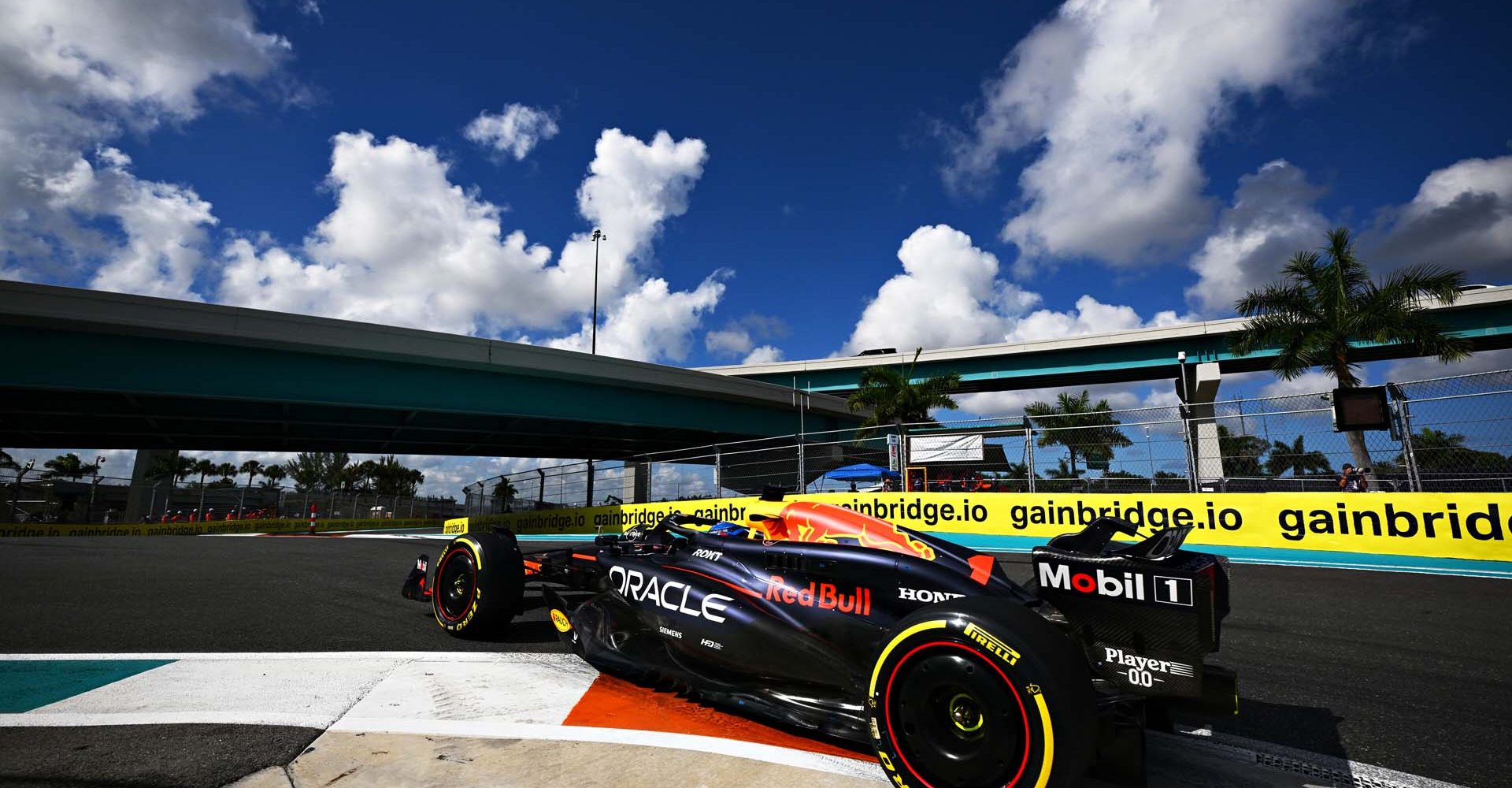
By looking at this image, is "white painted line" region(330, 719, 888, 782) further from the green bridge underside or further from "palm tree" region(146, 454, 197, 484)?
"palm tree" region(146, 454, 197, 484)

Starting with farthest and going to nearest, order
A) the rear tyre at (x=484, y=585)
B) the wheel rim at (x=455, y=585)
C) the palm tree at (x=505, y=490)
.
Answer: the palm tree at (x=505, y=490) → the wheel rim at (x=455, y=585) → the rear tyre at (x=484, y=585)

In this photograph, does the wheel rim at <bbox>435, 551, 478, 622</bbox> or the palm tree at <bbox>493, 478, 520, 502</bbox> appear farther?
the palm tree at <bbox>493, 478, 520, 502</bbox>

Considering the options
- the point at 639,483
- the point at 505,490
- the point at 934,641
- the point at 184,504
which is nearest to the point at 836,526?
the point at 934,641

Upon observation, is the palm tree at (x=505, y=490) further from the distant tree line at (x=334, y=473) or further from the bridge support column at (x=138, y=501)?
the distant tree line at (x=334, y=473)

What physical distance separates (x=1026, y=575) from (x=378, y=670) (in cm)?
654

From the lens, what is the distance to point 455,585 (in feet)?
16.4

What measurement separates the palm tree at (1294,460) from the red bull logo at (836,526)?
8.81 m

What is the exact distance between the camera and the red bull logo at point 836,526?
445 centimetres

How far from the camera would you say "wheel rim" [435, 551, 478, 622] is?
4.78 m

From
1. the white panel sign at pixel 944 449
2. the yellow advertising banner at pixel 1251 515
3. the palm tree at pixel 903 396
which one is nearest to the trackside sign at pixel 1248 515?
the yellow advertising banner at pixel 1251 515

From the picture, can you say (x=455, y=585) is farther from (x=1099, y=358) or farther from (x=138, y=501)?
(x=1099, y=358)

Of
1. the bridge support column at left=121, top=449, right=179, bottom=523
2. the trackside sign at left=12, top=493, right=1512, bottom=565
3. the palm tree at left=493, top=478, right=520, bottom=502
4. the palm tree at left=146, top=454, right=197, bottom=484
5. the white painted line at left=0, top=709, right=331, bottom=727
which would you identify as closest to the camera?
the white painted line at left=0, top=709, right=331, bottom=727

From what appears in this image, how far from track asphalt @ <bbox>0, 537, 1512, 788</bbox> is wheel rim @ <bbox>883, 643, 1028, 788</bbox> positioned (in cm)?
169

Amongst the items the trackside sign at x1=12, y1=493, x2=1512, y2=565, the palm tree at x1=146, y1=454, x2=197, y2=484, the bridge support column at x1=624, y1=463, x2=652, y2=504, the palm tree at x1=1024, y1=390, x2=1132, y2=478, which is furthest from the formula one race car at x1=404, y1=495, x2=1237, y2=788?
the palm tree at x1=146, y1=454, x2=197, y2=484
